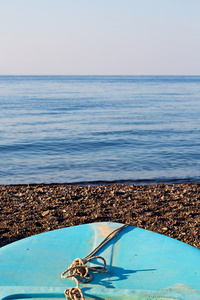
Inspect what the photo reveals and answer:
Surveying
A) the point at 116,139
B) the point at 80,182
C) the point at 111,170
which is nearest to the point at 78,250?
the point at 80,182

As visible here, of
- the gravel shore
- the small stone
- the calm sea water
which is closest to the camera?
the gravel shore

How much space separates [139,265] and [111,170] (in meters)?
7.36

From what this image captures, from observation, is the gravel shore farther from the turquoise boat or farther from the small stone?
the turquoise boat

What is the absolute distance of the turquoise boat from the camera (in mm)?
2502

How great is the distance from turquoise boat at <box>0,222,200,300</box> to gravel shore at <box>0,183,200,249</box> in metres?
1.71

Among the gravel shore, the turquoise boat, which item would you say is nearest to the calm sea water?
the gravel shore

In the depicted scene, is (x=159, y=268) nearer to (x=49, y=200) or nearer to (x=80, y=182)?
(x=49, y=200)

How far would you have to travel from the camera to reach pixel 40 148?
43.0 feet

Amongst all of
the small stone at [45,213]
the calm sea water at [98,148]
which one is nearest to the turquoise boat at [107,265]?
the small stone at [45,213]

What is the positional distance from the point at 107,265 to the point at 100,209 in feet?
10.8

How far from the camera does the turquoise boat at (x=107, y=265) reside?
8.21ft

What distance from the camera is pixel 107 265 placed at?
2883 mm

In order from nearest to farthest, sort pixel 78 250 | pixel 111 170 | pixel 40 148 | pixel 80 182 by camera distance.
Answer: pixel 78 250 → pixel 80 182 → pixel 111 170 → pixel 40 148

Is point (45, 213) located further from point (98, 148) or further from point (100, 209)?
point (98, 148)
